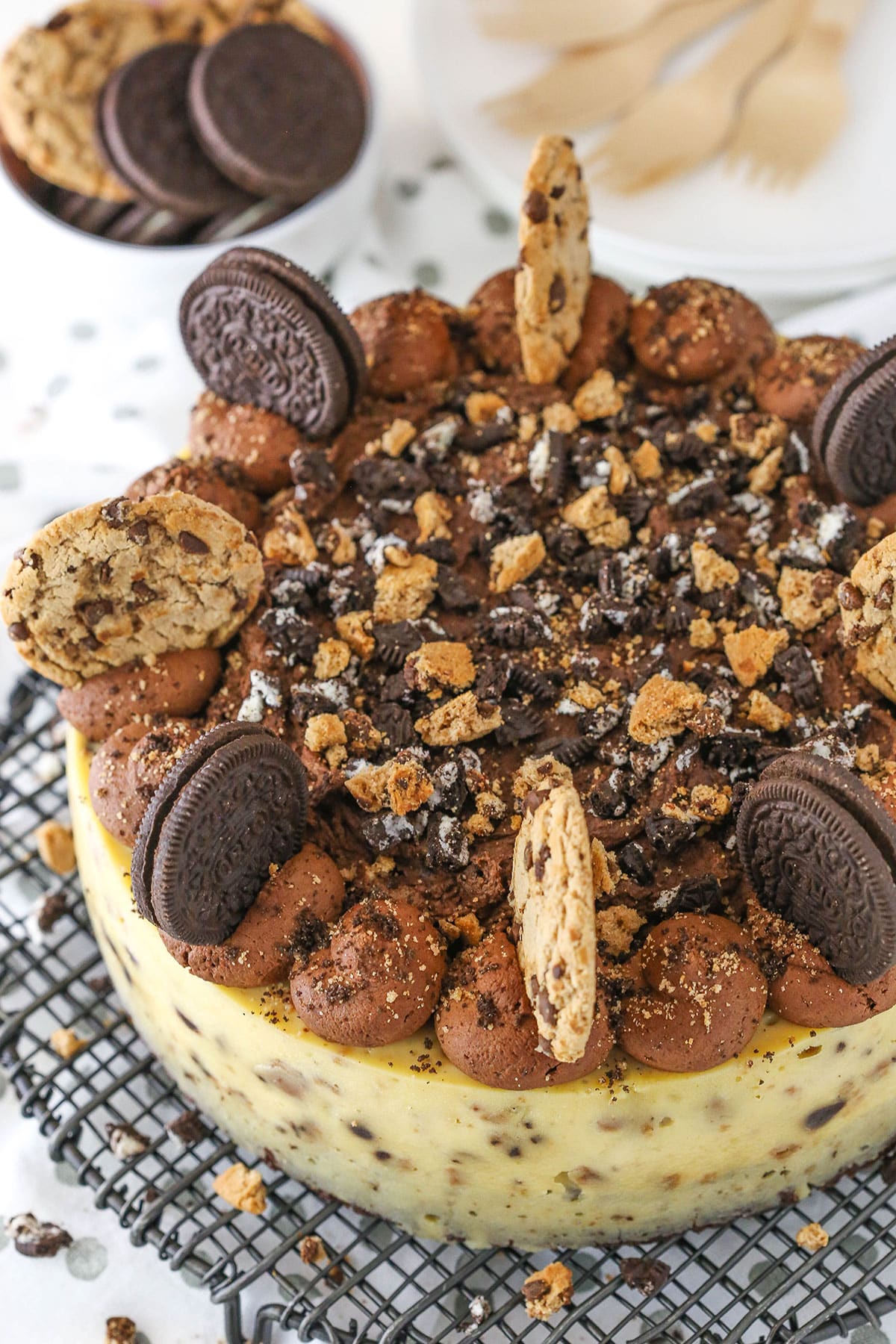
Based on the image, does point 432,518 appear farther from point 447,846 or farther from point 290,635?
point 447,846

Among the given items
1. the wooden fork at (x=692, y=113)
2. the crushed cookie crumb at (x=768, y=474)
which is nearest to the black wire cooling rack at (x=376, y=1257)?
the crushed cookie crumb at (x=768, y=474)

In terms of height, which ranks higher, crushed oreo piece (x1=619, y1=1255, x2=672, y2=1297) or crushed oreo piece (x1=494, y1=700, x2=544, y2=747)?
crushed oreo piece (x1=494, y1=700, x2=544, y2=747)

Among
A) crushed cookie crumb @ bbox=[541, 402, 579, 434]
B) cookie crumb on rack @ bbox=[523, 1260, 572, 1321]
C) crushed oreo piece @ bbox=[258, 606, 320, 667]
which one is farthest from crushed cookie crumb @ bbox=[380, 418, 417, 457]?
cookie crumb on rack @ bbox=[523, 1260, 572, 1321]

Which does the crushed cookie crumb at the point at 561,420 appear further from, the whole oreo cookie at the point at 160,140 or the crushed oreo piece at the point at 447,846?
the whole oreo cookie at the point at 160,140

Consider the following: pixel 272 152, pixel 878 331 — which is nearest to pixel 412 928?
pixel 878 331

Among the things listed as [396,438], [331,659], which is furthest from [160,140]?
[331,659]

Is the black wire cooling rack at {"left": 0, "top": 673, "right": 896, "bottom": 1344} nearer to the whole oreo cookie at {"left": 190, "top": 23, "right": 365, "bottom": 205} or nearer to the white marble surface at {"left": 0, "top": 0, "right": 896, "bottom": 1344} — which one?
the white marble surface at {"left": 0, "top": 0, "right": 896, "bottom": 1344}

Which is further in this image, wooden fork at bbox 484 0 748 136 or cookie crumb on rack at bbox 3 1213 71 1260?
wooden fork at bbox 484 0 748 136
